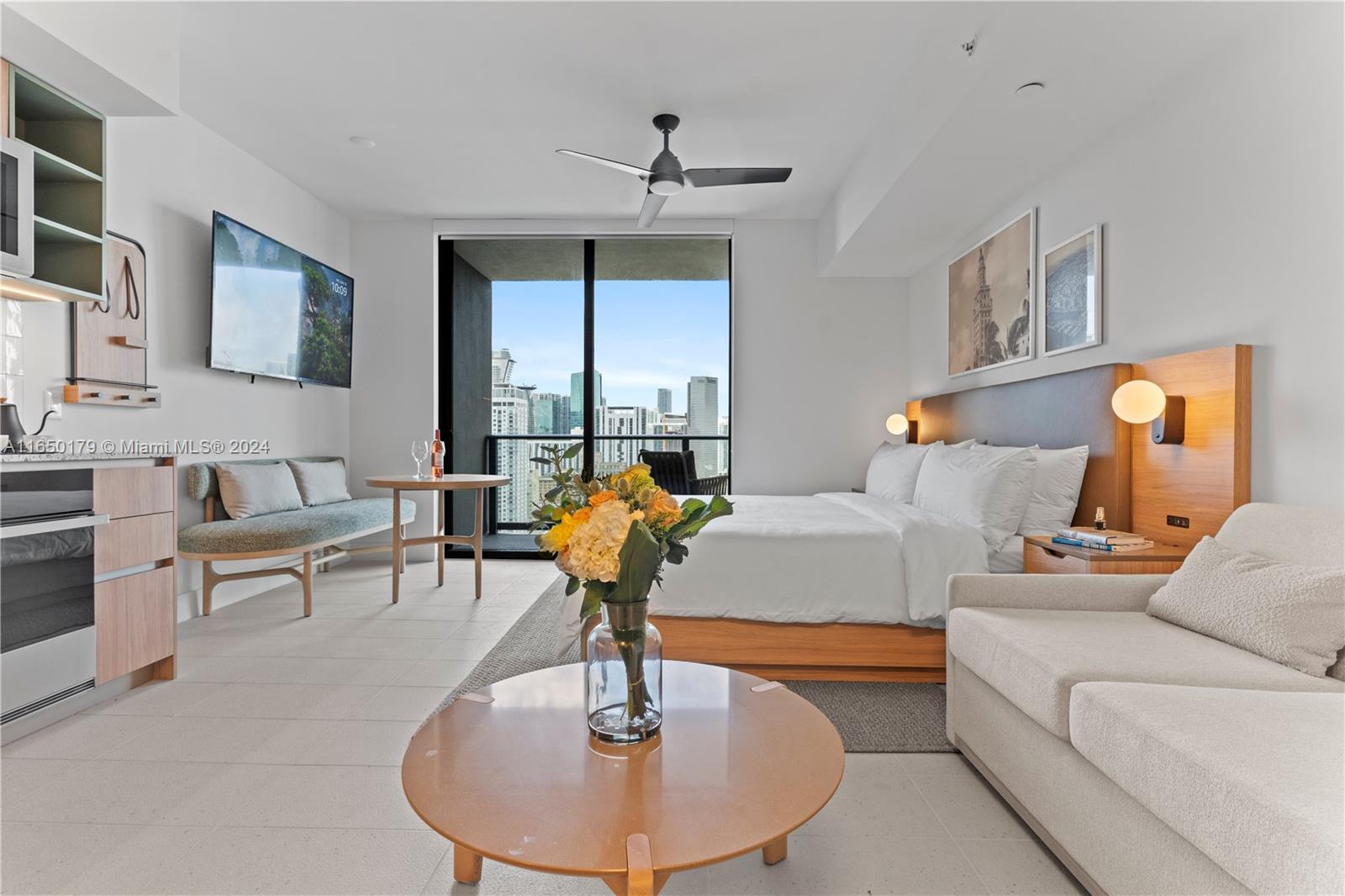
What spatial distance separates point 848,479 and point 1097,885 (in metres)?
4.04

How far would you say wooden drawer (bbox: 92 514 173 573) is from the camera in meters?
2.42

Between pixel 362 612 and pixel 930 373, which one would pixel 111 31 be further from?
pixel 930 373

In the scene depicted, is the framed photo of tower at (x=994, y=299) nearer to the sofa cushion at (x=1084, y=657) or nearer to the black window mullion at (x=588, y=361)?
the sofa cushion at (x=1084, y=657)

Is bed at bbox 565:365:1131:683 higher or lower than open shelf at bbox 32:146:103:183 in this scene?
lower

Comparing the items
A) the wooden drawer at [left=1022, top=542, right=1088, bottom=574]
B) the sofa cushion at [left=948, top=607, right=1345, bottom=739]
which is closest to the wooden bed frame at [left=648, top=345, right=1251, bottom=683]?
the wooden drawer at [left=1022, top=542, right=1088, bottom=574]

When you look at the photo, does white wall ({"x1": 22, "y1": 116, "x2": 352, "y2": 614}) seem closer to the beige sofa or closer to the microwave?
the microwave

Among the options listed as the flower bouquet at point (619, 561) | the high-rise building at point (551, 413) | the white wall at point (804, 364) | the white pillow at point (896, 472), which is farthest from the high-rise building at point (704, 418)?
the flower bouquet at point (619, 561)

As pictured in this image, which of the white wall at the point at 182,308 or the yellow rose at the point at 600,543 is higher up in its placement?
the white wall at the point at 182,308

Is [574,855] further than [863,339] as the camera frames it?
No

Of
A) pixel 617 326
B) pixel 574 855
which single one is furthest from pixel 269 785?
pixel 617 326

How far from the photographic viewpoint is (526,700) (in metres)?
1.58

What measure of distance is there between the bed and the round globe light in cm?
29

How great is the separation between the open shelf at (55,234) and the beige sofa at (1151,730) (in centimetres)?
357

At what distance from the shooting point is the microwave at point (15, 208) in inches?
91.4
